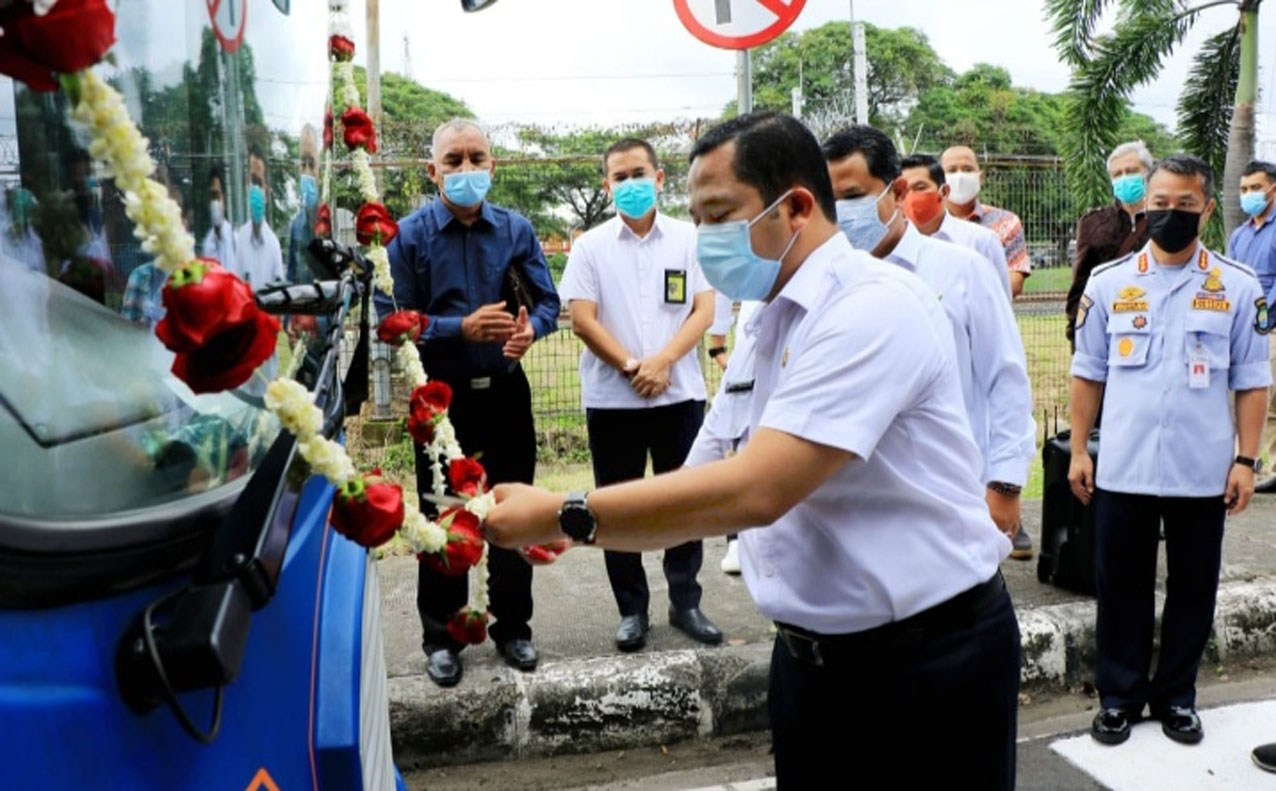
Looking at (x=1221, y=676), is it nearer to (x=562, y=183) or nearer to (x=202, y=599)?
(x=202, y=599)

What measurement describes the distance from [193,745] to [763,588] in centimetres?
114

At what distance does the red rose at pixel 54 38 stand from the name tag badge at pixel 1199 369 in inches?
131

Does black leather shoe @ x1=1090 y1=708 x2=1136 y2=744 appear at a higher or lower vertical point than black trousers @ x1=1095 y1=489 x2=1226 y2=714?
lower

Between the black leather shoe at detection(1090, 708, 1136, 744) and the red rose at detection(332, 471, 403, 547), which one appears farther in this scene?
the black leather shoe at detection(1090, 708, 1136, 744)

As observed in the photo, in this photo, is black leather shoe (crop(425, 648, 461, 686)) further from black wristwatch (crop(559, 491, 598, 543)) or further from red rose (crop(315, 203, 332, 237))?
black wristwatch (crop(559, 491, 598, 543))

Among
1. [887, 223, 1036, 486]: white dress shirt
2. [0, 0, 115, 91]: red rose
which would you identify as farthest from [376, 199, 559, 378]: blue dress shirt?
[0, 0, 115, 91]: red rose

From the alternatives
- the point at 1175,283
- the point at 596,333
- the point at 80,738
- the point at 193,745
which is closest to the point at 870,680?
the point at 193,745

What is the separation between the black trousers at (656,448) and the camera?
4180mm

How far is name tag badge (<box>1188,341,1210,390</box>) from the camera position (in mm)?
3475

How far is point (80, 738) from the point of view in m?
0.96

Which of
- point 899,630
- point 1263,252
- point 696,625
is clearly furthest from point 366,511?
point 1263,252

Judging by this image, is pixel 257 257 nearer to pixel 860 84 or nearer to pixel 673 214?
pixel 673 214

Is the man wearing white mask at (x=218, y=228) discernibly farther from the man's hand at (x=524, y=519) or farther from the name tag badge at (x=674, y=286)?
the name tag badge at (x=674, y=286)

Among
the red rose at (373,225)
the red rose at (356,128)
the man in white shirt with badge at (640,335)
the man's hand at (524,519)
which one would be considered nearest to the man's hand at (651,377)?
the man in white shirt with badge at (640,335)
